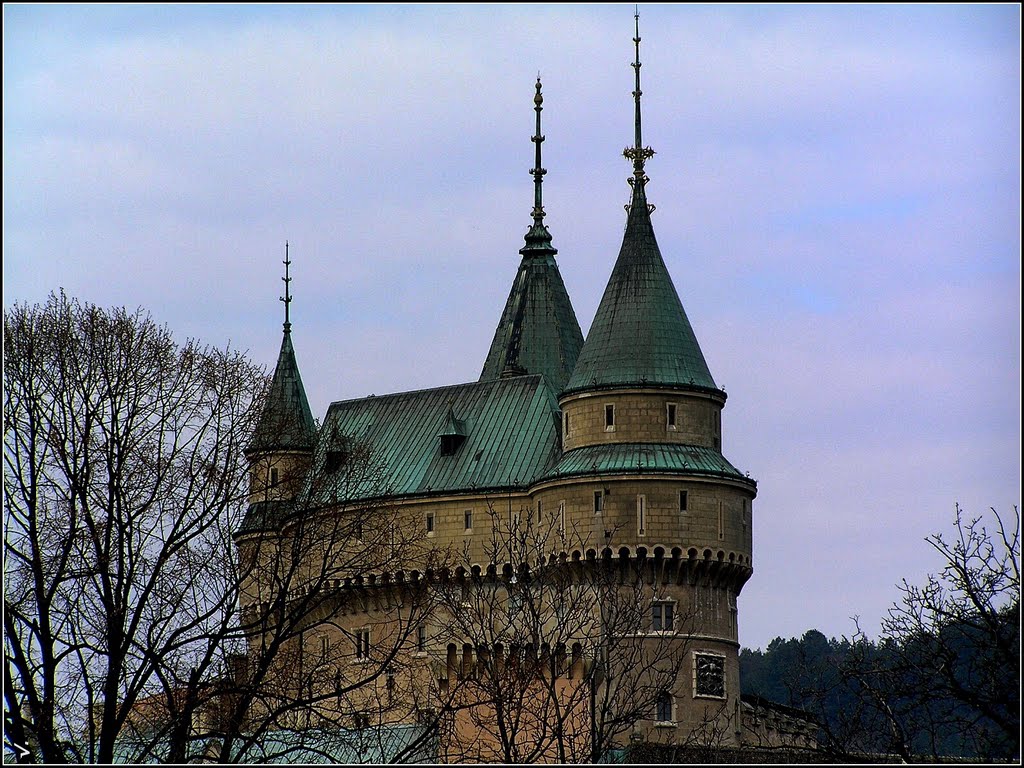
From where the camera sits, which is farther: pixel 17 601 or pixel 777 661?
pixel 777 661

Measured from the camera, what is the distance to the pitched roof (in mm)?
92250

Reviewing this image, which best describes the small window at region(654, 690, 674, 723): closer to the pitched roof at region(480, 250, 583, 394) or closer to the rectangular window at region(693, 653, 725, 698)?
the rectangular window at region(693, 653, 725, 698)

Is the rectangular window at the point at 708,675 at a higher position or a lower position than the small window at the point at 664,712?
higher

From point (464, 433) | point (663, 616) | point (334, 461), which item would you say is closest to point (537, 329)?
point (464, 433)

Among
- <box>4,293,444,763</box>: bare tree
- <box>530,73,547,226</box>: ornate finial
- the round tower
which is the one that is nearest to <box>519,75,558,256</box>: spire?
<box>530,73,547,226</box>: ornate finial

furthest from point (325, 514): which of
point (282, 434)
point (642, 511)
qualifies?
point (642, 511)

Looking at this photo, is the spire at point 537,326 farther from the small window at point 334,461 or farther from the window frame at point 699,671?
the small window at point 334,461

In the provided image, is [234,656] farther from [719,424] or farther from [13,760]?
[719,424]

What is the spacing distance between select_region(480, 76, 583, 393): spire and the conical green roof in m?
9.15

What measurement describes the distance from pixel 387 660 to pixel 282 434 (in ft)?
27.4

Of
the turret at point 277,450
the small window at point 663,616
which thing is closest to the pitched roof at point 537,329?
the turret at point 277,450

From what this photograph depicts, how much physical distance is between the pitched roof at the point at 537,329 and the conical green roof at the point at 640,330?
9.47m

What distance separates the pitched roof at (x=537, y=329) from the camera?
92.2 m

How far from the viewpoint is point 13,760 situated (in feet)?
147
